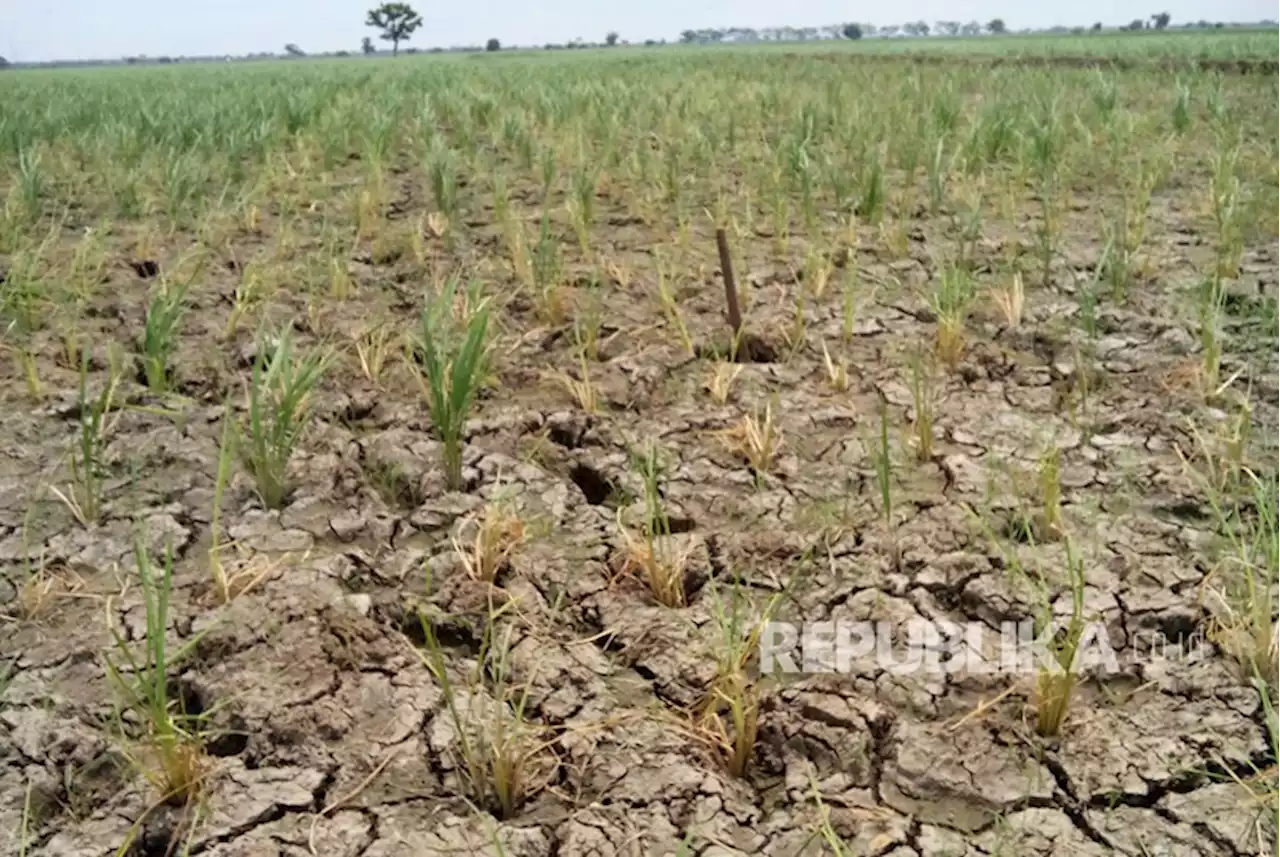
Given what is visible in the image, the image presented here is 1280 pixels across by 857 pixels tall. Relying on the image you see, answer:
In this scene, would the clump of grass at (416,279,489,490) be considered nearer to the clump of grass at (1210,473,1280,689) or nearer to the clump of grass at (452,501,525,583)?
the clump of grass at (452,501,525,583)

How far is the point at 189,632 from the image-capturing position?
144cm

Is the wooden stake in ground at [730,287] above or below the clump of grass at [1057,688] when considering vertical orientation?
above

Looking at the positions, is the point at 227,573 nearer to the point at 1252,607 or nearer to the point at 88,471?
the point at 88,471

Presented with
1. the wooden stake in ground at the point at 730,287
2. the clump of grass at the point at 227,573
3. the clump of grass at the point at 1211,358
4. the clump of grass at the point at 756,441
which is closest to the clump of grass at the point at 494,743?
the clump of grass at the point at 227,573

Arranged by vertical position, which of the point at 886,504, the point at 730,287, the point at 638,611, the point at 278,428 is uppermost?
the point at 730,287

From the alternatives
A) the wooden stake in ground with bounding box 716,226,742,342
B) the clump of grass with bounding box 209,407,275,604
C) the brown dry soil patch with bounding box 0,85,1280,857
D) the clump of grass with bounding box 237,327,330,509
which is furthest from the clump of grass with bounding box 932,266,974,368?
the clump of grass with bounding box 209,407,275,604

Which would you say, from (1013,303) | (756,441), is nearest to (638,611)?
(756,441)

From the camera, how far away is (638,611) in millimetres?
1506

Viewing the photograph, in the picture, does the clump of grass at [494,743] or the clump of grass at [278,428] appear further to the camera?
the clump of grass at [278,428]

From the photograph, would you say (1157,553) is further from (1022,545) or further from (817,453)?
(817,453)

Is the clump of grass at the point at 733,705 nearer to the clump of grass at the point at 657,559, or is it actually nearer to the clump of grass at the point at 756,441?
the clump of grass at the point at 657,559

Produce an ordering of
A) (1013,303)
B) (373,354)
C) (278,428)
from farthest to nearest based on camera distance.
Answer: (1013,303) → (373,354) → (278,428)

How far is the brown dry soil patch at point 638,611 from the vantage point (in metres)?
1.13

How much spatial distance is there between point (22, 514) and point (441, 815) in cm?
110
